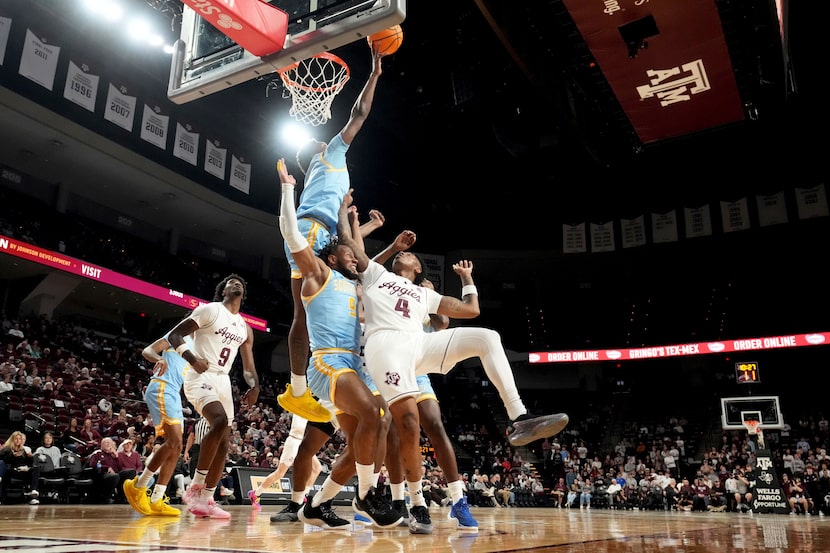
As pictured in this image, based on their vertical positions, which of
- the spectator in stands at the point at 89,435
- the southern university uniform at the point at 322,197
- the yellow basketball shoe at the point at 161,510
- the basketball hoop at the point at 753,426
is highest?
the southern university uniform at the point at 322,197

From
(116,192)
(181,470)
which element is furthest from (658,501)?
(116,192)

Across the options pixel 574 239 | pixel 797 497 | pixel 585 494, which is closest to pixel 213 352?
pixel 797 497

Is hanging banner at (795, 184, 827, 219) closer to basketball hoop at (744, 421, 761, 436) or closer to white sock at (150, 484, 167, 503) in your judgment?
basketball hoop at (744, 421, 761, 436)

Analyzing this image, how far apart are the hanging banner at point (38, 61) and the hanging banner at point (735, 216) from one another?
19992 millimetres

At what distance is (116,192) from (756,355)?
76.7 ft

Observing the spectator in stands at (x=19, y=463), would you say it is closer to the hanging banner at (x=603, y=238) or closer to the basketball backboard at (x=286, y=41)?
the basketball backboard at (x=286, y=41)

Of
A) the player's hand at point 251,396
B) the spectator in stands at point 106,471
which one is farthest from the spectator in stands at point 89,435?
the player's hand at point 251,396

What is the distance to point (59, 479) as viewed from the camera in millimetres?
8516

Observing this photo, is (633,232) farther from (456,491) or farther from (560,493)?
(456,491)

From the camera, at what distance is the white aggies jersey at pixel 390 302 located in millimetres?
3795

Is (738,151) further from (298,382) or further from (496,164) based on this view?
(298,382)

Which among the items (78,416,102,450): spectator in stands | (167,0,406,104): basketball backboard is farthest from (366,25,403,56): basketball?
(78,416,102,450): spectator in stands

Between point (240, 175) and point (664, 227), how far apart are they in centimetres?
1457

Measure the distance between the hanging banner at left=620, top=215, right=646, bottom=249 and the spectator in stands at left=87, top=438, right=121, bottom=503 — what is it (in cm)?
1829
